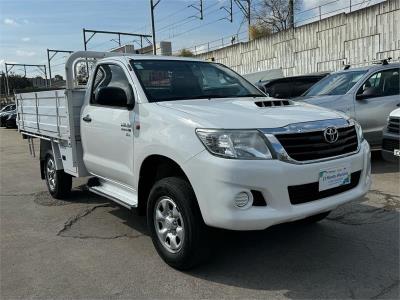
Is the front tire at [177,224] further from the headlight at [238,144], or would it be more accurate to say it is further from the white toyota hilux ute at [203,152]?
the headlight at [238,144]

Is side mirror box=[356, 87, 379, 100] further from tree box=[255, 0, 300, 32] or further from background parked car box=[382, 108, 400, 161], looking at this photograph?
tree box=[255, 0, 300, 32]

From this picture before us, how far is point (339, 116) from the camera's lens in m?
4.23

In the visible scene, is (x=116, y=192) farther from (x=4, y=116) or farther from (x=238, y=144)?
(x=4, y=116)

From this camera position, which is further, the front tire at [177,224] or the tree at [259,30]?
the tree at [259,30]

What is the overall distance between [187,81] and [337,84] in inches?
193

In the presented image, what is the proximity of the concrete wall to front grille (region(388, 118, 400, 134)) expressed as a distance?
49.7 ft

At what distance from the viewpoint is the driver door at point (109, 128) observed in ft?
15.6

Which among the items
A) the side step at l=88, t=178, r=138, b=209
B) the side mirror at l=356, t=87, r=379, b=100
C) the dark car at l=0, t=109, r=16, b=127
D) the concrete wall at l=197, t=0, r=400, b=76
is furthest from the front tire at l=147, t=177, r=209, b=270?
the dark car at l=0, t=109, r=16, b=127

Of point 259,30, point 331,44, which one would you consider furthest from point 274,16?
point 331,44

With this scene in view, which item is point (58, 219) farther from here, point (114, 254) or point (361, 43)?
point (361, 43)

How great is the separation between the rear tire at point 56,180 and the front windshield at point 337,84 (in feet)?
16.7

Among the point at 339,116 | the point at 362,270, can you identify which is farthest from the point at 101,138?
the point at 362,270

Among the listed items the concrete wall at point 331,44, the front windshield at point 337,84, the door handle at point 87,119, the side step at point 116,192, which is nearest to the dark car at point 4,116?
the concrete wall at point 331,44

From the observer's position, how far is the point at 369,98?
→ 8539mm
